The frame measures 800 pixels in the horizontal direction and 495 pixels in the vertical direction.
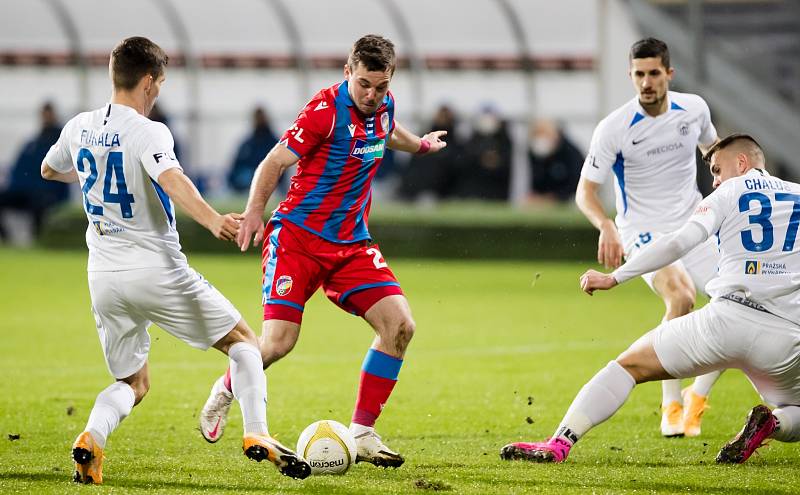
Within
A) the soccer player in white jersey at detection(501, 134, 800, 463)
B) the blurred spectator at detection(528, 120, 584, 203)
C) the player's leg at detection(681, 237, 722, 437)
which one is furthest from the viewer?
the blurred spectator at detection(528, 120, 584, 203)

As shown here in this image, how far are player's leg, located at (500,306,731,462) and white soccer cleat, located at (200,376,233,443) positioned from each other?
5.04ft

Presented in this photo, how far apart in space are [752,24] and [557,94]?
4034 mm

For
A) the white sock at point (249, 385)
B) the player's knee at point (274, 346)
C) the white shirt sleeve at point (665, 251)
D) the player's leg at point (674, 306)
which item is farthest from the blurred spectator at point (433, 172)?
the white sock at point (249, 385)

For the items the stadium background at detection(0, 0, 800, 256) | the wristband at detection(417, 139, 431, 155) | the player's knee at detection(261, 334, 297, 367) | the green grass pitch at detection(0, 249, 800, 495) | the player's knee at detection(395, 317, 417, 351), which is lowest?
the green grass pitch at detection(0, 249, 800, 495)

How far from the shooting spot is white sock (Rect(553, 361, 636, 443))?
6652 millimetres

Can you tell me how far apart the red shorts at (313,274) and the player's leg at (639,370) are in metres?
1.13

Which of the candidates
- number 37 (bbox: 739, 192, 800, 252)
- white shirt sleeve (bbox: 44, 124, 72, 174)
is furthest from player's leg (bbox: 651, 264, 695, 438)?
white shirt sleeve (bbox: 44, 124, 72, 174)

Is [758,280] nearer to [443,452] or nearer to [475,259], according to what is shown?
[443,452]

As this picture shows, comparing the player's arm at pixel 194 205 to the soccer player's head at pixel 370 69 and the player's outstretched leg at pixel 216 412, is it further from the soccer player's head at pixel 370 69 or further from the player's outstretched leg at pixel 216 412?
the player's outstretched leg at pixel 216 412

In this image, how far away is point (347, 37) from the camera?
25.4 m

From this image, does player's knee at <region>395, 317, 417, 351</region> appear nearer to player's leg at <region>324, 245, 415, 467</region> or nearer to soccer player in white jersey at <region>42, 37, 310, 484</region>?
player's leg at <region>324, 245, 415, 467</region>

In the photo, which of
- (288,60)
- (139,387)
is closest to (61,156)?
(139,387)

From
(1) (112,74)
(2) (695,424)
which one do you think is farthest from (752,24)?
(1) (112,74)

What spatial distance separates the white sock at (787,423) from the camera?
662 cm
